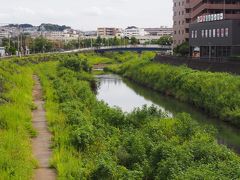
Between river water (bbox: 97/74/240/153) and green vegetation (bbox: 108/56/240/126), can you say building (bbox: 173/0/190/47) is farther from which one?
green vegetation (bbox: 108/56/240/126)

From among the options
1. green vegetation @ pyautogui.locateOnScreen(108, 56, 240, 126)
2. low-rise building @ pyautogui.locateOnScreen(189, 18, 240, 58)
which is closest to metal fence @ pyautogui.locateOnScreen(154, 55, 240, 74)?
green vegetation @ pyautogui.locateOnScreen(108, 56, 240, 126)

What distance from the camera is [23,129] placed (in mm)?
20234

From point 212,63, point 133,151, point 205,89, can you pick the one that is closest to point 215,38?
point 212,63

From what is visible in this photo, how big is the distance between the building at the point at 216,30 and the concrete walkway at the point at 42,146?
39.8 metres

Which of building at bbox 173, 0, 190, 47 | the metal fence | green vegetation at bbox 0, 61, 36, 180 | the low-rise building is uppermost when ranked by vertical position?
building at bbox 173, 0, 190, 47

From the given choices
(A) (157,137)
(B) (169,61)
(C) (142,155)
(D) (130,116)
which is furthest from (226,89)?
(B) (169,61)

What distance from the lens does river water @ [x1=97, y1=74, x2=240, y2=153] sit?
1207 inches

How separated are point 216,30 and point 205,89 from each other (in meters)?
25.5

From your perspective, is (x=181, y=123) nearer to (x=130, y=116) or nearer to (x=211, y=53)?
(x=130, y=116)

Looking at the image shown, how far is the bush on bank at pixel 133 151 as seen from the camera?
14.9 meters

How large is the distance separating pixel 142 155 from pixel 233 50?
46987 mm

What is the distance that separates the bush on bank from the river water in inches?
229

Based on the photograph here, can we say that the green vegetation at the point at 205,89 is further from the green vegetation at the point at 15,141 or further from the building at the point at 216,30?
the green vegetation at the point at 15,141

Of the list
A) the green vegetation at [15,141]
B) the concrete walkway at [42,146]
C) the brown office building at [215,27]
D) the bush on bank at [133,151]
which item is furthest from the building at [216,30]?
the green vegetation at [15,141]
